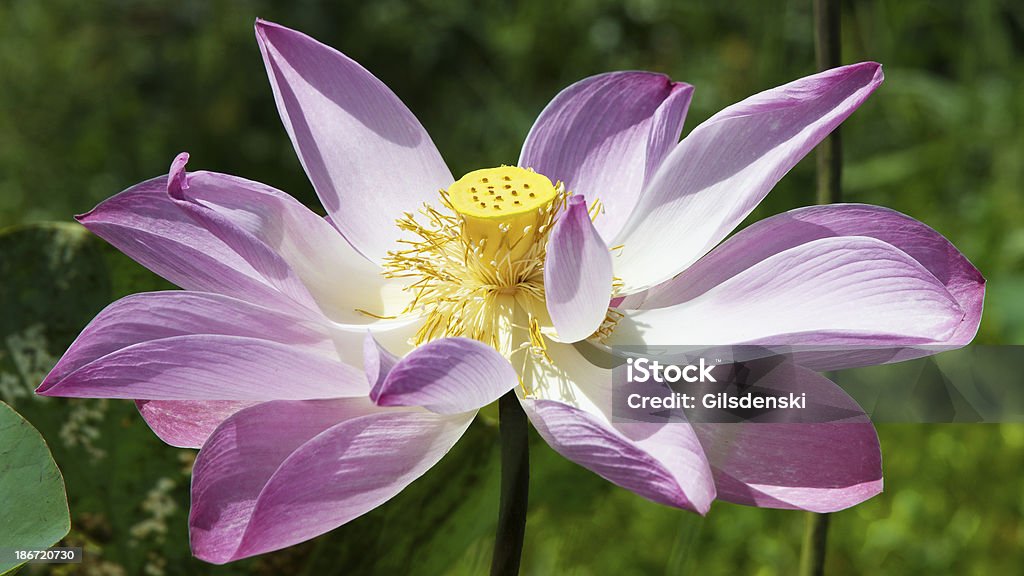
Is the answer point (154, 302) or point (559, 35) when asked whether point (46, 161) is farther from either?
point (154, 302)

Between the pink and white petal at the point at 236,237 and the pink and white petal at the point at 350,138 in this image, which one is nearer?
the pink and white petal at the point at 236,237

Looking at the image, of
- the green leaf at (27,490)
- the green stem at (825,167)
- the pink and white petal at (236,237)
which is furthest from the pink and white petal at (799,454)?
the green leaf at (27,490)

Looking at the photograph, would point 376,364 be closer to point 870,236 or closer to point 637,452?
point 637,452

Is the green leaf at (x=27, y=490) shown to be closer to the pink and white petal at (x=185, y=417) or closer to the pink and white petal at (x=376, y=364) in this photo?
the pink and white petal at (x=185, y=417)

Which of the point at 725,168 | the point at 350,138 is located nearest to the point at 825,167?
the point at 725,168

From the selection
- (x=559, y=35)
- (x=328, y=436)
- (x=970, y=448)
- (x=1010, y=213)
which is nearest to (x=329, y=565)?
(x=328, y=436)

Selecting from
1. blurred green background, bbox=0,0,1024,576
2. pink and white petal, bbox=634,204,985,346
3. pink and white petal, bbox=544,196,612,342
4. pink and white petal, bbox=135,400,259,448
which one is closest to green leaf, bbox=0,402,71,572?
pink and white petal, bbox=135,400,259,448

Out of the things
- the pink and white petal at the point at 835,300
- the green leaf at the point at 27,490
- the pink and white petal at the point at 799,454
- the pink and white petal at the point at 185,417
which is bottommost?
the pink and white petal at the point at 799,454
